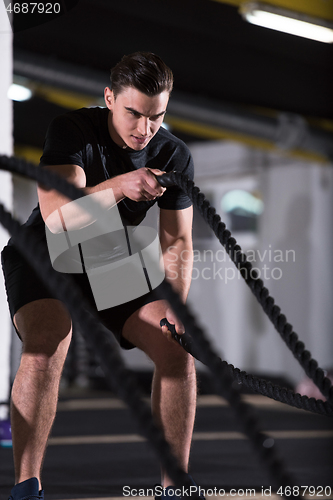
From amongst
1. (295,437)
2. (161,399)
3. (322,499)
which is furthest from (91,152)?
(295,437)

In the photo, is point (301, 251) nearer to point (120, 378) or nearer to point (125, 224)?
point (125, 224)

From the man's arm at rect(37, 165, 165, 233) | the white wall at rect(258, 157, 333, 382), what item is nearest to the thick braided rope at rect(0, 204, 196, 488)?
the man's arm at rect(37, 165, 165, 233)

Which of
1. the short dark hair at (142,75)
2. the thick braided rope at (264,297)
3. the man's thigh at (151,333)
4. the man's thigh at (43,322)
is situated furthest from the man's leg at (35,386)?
the short dark hair at (142,75)

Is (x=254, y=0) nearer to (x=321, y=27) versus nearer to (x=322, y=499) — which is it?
(x=321, y=27)

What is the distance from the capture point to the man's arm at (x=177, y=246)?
1.54 m

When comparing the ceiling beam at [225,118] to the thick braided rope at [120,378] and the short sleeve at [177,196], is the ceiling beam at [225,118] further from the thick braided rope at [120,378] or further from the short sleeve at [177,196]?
the thick braided rope at [120,378]

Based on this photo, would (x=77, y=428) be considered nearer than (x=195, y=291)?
Yes

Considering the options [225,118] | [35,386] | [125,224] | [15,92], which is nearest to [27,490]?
[35,386]

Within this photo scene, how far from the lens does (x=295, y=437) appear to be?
3219mm

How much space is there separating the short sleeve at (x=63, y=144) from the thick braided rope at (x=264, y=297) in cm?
32

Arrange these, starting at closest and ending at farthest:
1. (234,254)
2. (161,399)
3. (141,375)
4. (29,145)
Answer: (234,254) → (161,399) → (29,145) → (141,375)

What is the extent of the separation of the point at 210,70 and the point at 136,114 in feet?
9.45

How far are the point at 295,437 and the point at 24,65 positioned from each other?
8.04 ft

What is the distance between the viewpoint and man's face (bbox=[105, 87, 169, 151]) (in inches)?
55.0
